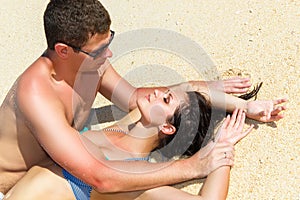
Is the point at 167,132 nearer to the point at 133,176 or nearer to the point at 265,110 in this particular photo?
the point at 133,176

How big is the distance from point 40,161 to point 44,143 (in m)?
0.33

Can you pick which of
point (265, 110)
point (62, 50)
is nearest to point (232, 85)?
point (265, 110)

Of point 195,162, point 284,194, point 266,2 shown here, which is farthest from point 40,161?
point 266,2

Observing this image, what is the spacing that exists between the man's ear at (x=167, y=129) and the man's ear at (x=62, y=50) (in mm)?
639

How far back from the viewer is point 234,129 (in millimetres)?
2646

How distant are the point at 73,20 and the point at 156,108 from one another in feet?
2.26

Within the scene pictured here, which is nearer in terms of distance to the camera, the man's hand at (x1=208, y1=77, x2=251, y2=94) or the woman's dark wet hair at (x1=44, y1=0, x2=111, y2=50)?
the woman's dark wet hair at (x1=44, y1=0, x2=111, y2=50)

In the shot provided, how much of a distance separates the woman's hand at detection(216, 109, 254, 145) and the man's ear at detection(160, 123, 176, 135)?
0.77ft

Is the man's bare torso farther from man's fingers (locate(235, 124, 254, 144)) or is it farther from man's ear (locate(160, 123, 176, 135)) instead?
man's fingers (locate(235, 124, 254, 144))

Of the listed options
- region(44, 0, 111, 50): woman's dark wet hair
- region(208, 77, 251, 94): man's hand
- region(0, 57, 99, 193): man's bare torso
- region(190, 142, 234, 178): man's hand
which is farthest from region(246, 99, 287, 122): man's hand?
region(44, 0, 111, 50): woman's dark wet hair

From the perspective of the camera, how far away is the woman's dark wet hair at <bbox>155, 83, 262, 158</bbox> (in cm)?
262

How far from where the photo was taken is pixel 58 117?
221cm

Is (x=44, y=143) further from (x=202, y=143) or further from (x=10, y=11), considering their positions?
(x=10, y=11)

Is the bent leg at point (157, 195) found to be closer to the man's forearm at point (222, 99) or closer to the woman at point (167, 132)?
the woman at point (167, 132)
